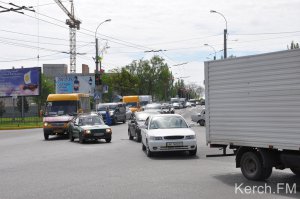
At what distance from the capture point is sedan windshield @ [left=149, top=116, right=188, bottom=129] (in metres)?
16.6

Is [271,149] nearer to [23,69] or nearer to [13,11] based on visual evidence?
[13,11]

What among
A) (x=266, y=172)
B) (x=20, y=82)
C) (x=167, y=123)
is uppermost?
(x=20, y=82)

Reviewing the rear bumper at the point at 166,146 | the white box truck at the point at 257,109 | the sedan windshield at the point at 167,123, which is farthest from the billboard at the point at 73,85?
the white box truck at the point at 257,109

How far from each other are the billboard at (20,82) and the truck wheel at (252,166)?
143 feet

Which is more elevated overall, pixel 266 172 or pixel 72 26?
pixel 72 26

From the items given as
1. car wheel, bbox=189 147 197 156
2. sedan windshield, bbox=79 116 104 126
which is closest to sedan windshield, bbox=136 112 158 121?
sedan windshield, bbox=79 116 104 126

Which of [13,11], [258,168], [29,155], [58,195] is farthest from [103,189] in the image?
[13,11]

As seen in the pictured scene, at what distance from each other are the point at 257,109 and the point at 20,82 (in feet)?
151

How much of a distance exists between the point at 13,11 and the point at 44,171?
38.4ft

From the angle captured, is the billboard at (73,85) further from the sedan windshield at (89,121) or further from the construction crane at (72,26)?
the sedan windshield at (89,121)

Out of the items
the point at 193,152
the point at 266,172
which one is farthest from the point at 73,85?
the point at 266,172

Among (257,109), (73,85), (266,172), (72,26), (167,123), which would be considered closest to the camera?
(266,172)

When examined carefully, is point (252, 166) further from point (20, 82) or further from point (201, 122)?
point (20, 82)

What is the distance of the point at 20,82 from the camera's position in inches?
2087
